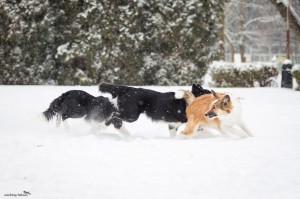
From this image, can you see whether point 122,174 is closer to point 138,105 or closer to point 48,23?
point 138,105

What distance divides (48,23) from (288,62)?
29.8ft

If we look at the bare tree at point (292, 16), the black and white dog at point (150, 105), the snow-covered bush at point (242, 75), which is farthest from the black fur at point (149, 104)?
the bare tree at point (292, 16)

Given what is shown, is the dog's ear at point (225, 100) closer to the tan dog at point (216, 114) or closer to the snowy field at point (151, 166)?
the tan dog at point (216, 114)

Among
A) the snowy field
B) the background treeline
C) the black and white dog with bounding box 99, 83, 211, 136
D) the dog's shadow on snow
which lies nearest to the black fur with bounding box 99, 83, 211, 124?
the black and white dog with bounding box 99, 83, 211, 136

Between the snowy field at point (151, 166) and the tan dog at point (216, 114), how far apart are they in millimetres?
213

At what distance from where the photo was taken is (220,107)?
5.80m

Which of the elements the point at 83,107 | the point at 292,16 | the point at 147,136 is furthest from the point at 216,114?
the point at 292,16

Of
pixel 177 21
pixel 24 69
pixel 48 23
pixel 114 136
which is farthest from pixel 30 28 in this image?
pixel 114 136

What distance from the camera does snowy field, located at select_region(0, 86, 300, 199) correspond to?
381cm

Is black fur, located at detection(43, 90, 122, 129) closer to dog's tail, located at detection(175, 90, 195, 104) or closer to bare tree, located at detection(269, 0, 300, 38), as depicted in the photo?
dog's tail, located at detection(175, 90, 195, 104)

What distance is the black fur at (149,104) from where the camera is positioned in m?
6.50

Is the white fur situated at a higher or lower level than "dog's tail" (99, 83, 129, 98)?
lower

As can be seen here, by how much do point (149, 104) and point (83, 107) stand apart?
1.24 m

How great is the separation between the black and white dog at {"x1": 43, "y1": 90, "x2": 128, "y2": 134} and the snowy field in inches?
12.2
